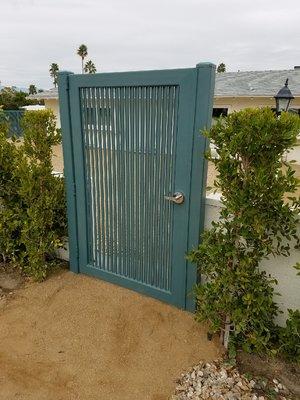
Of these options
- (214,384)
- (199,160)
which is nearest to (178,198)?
(199,160)

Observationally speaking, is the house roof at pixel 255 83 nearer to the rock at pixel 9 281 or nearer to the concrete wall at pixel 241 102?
the concrete wall at pixel 241 102

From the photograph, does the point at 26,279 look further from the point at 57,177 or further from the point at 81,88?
the point at 81,88

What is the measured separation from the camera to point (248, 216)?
1955 mm

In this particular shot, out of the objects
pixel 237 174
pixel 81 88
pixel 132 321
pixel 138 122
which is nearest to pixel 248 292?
pixel 237 174

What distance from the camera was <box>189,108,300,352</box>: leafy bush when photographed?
183 cm

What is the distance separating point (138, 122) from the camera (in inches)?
102

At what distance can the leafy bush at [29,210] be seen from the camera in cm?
314

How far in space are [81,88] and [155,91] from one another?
Answer: 2.81 ft

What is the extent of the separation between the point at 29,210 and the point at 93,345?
1.59 meters

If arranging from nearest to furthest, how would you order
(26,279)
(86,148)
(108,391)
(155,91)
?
(108,391)
(155,91)
(86,148)
(26,279)

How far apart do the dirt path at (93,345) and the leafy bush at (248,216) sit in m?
0.49

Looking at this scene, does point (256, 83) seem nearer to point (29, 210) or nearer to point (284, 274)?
point (284, 274)

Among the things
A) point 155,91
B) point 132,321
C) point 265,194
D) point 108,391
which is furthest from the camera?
point 132,321

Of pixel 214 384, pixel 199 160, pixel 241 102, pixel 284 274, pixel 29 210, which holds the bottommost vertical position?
pixel 214 384
